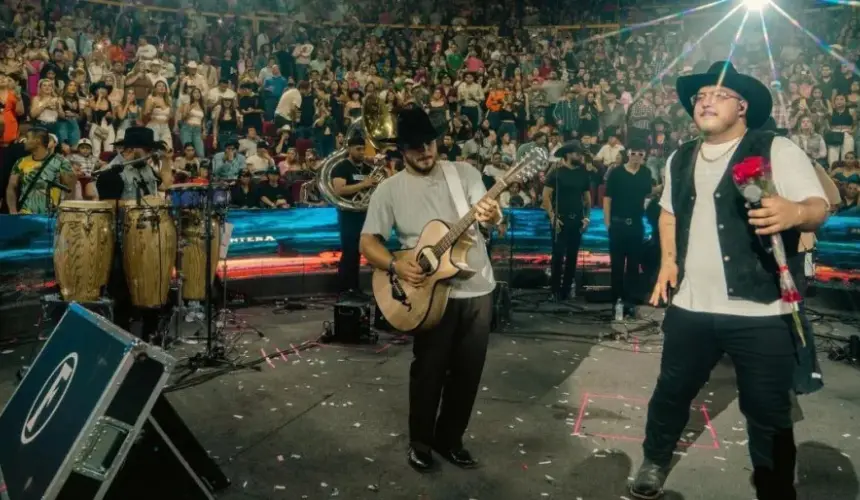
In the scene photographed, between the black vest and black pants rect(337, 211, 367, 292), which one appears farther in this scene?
black pants rect(337, 211, 367, 292)

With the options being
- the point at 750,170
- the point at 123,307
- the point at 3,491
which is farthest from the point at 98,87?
the point at 750,170

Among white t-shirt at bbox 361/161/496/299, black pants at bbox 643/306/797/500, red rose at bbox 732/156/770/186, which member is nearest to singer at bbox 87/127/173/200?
white t-shirt at bbox 361/161/496/299

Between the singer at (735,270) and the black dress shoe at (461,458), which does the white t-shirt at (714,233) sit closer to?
the singer at (735,270)

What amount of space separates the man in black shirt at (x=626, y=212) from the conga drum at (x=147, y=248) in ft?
15.5

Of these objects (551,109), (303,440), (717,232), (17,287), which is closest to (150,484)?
(303,440)

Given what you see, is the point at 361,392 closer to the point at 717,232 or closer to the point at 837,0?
the point at 717,232

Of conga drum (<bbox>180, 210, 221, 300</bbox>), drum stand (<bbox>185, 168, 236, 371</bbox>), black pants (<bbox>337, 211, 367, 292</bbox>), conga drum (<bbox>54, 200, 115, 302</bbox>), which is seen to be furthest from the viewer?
black pants (<bbox>337, 211, 367, 292</bbox>)

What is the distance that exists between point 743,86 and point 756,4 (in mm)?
20273

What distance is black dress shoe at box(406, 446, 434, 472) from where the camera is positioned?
3746mm

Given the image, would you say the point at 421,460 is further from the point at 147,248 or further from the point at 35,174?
the point at 35,174

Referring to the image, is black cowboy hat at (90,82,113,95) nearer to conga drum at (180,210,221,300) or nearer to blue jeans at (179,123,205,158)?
blue jeans at (179,123,205,158)

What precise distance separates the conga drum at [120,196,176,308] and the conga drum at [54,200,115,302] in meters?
0.24

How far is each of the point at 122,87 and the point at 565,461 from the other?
434 inches

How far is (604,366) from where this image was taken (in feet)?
19.6
